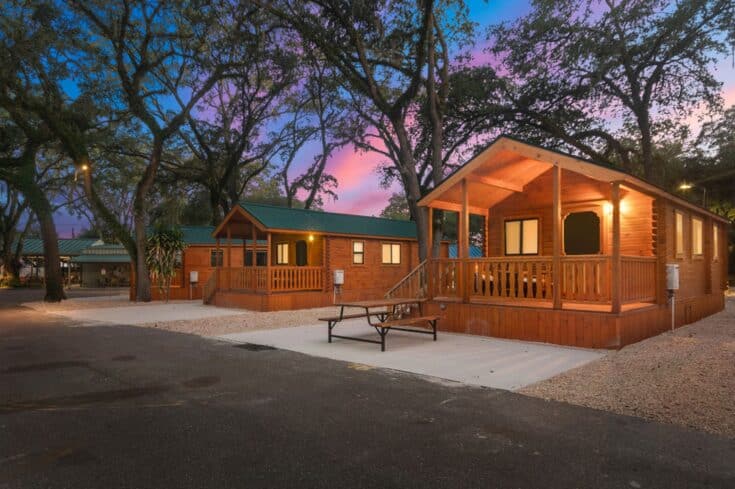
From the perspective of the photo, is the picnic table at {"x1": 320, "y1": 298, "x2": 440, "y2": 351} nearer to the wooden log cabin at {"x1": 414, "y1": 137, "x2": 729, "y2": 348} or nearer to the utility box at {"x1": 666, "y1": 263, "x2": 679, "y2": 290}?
the wooden log cabin at {"x1": 414, "y1": 137, "x2": 729, "y2": 348}

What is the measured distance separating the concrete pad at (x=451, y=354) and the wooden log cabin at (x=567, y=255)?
639 mm

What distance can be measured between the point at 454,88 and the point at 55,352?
18128mm

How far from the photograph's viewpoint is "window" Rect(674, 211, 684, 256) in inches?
487

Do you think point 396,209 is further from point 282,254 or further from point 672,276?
point 672,276

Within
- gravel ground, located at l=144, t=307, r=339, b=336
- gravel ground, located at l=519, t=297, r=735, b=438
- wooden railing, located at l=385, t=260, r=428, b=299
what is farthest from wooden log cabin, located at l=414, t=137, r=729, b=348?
gravel ground, located at l=144, t=307, r=339, b=336

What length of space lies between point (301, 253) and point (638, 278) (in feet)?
47.3

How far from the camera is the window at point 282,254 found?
22.5 m

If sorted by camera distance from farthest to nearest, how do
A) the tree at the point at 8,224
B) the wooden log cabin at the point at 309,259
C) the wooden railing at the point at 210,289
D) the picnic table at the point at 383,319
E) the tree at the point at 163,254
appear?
the tree at the point at 8,224 < the tree at the point at 163,254 < the wooden railing at the point at 210,289 < the wooden log cabin at the point at 309,259 < the picnic table at the point at 383,319

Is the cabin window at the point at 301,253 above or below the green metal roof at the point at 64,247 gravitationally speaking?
below

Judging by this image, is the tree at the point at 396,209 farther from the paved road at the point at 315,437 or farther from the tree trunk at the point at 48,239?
the paved road at the point at 315,437

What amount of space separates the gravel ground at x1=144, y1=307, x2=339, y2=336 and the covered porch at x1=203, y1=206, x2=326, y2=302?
168 centimetres

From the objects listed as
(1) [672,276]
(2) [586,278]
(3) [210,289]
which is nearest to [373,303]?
(2) [586,278]

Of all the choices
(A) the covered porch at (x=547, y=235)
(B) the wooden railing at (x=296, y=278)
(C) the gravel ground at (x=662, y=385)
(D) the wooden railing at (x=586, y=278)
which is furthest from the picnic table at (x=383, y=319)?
(B) the wooden railing at (x=296, y=278)

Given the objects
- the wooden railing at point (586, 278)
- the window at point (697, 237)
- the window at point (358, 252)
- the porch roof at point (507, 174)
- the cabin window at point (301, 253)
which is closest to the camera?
the wooden railing at point (586, 278)
